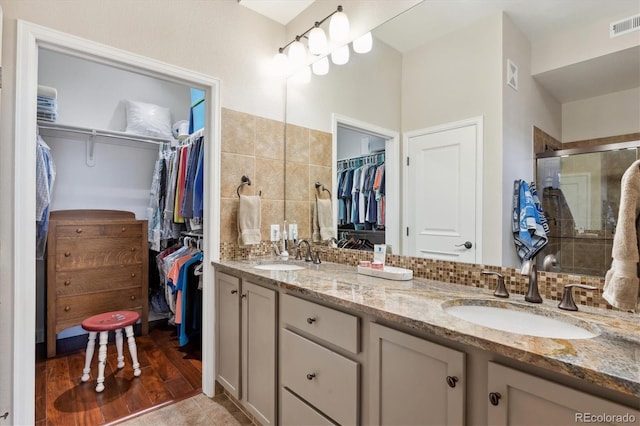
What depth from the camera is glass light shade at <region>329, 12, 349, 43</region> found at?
6.48ft

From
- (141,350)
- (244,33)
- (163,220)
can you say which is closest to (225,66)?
(244,33)

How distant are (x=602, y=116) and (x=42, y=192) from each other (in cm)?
316

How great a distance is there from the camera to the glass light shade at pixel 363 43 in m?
1.92

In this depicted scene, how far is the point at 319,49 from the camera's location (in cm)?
220

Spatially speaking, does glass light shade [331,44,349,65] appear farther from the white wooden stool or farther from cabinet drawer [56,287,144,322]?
cabinet drawer [56,287,144,322]

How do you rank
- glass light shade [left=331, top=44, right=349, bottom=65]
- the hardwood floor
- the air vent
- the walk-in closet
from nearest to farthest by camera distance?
the air vent < the hardwood floor < glass light shade [left=331, top=44, right=349, bottom=65] < the walk-in closet

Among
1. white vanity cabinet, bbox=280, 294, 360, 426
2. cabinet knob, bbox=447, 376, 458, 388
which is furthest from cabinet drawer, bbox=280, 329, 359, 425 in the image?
cabinet knob, bbox=447, 376, 458, 388

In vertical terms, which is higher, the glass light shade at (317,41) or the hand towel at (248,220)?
the glass light shade at (317,41)

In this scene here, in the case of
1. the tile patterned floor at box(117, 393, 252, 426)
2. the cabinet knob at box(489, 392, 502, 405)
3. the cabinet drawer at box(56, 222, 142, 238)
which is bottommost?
the tile patterned floor at box(117, 393, 252, 426)

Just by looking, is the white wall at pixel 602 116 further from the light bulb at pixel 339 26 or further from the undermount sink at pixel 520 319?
the light bulb at pixel 339 26

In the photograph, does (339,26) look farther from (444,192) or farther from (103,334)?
(103,334)

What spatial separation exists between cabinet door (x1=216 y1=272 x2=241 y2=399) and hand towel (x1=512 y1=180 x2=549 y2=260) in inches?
55.5

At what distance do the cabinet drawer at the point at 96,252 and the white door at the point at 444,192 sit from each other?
251cm

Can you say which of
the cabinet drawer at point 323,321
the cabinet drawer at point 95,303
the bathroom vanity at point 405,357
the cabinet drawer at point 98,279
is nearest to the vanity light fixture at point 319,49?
the bathroom vanity at point 405,357
